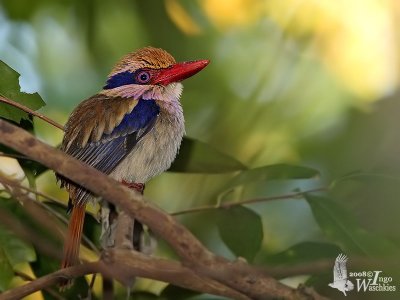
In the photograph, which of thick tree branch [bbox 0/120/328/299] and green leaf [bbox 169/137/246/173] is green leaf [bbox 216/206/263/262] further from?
thick tree branch [bbox 0/120/328/299]

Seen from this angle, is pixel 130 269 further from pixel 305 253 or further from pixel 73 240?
pixel 305 253

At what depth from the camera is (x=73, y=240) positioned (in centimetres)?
142

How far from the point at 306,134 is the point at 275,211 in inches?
12.9

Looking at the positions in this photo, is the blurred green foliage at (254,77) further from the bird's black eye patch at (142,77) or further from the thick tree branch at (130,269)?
the thick tree branch at (130,269)

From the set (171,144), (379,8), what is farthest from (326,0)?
(171,144)

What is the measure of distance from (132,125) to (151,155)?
8 cm

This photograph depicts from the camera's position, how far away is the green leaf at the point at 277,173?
5.76 feet

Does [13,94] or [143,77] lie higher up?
[143,77]

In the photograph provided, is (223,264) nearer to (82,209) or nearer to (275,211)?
(82,209)

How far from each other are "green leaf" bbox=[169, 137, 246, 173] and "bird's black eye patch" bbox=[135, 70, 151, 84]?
28 centimetres
